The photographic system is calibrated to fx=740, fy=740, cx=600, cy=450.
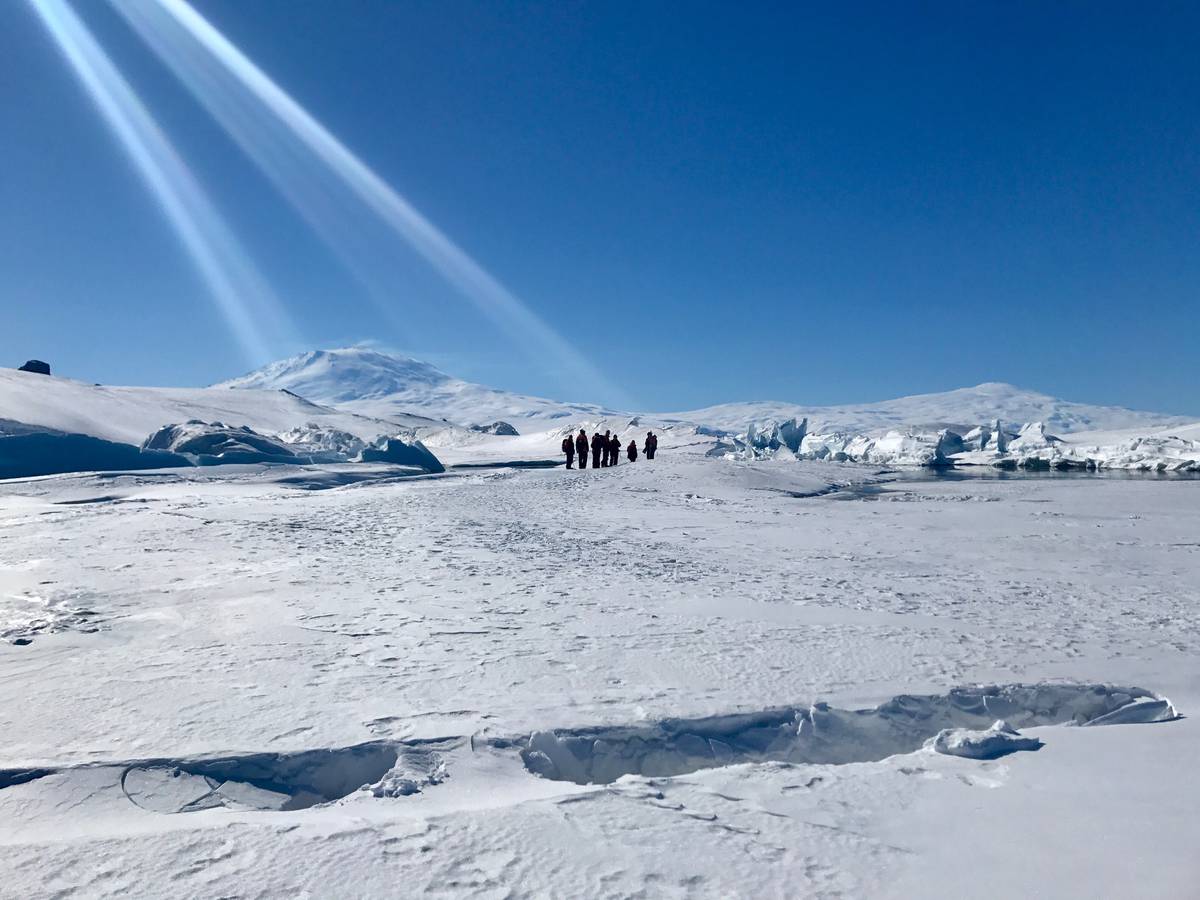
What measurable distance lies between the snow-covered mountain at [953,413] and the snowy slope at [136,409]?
232ft

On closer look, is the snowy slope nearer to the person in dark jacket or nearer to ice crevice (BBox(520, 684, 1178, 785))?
the person in dark jacket

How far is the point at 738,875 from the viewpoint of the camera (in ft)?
7.59

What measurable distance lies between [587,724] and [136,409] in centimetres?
4503

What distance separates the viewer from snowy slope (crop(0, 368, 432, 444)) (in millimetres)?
32031

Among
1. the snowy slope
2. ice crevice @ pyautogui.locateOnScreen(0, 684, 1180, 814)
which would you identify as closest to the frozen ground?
ice crevice @ pyautogui.locateOnScreen(0, 684, 1180, 814)

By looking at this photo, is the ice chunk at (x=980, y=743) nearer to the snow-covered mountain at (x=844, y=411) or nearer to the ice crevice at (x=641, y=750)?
the ice crevice at (x=641, y=750)

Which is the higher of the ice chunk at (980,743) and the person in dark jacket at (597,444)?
the person in dark jacket at (597,444)

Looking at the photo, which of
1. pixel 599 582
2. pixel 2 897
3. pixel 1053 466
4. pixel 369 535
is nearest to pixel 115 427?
pixel 369 535

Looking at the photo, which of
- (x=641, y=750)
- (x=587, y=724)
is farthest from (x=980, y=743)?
(x=587, y=724)

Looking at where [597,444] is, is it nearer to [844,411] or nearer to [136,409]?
[136,409]

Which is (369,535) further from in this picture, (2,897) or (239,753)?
(2,897)

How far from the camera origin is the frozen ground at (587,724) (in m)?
2.35

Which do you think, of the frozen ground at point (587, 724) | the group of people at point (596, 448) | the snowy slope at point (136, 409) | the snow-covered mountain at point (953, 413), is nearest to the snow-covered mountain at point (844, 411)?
the snow-covered mountain at point (953, 413)

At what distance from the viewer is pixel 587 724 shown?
3410mm
